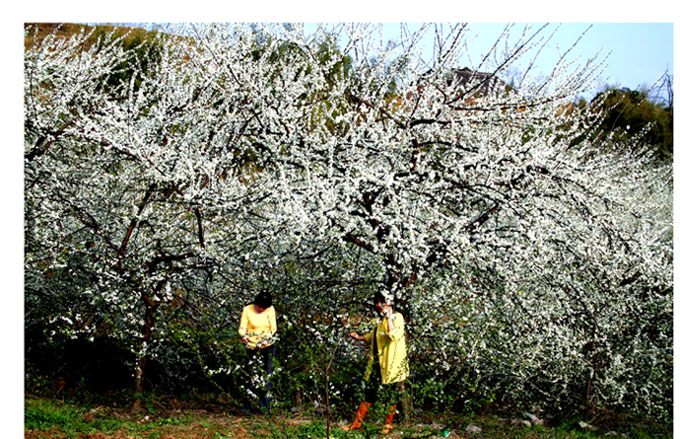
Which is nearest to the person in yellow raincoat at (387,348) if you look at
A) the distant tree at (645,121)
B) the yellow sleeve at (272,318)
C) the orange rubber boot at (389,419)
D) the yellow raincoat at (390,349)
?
the yellow raincoat at (390,349)

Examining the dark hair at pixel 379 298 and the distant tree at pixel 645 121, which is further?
the distant tree at pixel 645 121

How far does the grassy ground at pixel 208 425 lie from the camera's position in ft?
10.4

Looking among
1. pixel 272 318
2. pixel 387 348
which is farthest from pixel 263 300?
pixel 387 348

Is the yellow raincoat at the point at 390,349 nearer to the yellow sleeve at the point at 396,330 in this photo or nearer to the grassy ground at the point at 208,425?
the yellow sleeve at the point at 396,330

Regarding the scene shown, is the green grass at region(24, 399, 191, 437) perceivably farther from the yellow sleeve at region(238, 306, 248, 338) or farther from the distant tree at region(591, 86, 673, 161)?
the distant tree at region(591, 86, 673, 161)

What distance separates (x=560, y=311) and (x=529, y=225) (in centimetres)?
69

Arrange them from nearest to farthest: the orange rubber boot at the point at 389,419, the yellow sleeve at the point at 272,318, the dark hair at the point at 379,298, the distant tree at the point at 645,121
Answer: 1. the orange rubber boot at the point at 389,419
2. the dark hair at the point at 379,298
3. the yellow sleeve at the point at 272,318
4. the distant tree at the point at 645,121

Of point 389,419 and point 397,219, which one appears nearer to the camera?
point 389,419

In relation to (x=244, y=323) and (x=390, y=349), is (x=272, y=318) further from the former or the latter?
(x=390, y=349)

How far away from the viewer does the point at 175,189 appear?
3.75 metres

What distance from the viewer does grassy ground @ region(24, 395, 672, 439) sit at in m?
3.17

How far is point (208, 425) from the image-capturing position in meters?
3.45

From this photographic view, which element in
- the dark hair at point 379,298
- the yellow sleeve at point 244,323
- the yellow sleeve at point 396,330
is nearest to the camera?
the yellow sleeve at point 396,330

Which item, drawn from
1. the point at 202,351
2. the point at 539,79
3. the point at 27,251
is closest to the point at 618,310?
the point at 539,79
